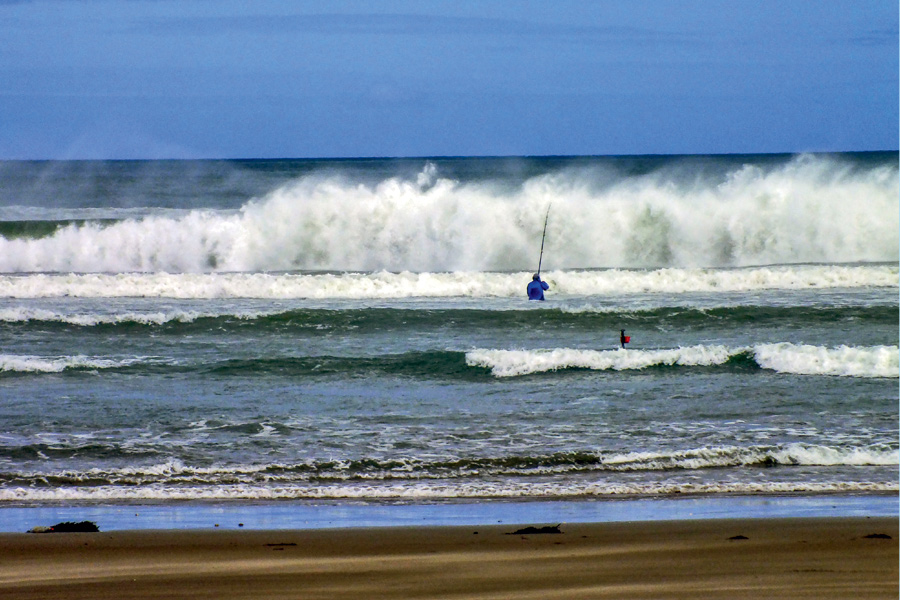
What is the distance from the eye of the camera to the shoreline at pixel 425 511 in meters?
6.16

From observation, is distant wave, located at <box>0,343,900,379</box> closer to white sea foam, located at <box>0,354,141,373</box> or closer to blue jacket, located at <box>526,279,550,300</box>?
white sea foam, located at <box>0,354,141,373</box>

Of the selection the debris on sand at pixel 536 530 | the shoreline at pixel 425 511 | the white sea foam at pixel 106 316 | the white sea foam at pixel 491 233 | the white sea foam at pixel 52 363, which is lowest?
the shoreline at pixel 425 511

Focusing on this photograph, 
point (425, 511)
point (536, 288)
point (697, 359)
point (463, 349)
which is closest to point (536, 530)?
point (425, 511)

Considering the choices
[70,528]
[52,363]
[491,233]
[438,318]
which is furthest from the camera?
[491,233]

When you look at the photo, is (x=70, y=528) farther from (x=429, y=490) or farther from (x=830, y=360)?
(x=830, y=360)

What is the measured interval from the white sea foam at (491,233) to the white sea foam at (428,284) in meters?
4.47

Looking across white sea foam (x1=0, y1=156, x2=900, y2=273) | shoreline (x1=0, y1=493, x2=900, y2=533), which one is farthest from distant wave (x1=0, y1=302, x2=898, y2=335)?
shoreline (x1=0, y1=493, x2=900, y2=533)

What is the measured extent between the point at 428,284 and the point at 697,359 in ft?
26.5

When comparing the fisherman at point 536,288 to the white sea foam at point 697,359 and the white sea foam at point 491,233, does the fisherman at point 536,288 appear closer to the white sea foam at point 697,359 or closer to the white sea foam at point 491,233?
the white sea foam at point 697,359

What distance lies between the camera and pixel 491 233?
25.2 metres

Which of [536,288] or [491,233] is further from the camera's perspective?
[491,233]

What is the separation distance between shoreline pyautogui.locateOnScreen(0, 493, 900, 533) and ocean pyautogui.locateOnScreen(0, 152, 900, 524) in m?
0.15

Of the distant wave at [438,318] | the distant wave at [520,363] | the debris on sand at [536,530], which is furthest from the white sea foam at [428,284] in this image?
the debris on sand at [536,530]

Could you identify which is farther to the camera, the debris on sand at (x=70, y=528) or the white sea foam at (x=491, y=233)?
the white sea foam at (x=491, y=233)
